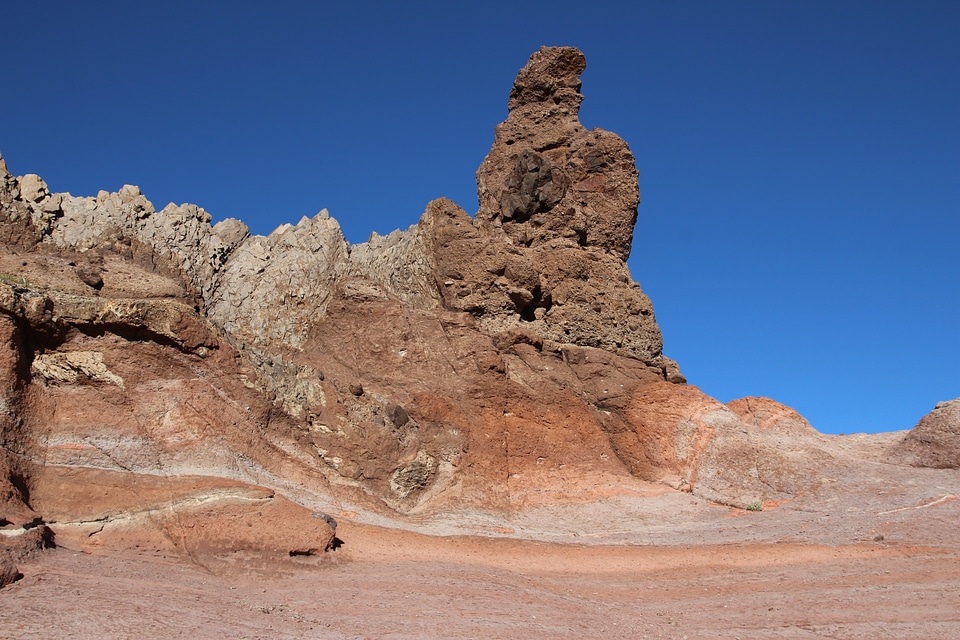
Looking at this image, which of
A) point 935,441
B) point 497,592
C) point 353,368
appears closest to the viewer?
point 497,592

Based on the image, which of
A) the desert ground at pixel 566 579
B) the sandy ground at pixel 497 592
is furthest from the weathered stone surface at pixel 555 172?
the sandy ground at pixel 497 592

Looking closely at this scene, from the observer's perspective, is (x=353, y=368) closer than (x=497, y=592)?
No

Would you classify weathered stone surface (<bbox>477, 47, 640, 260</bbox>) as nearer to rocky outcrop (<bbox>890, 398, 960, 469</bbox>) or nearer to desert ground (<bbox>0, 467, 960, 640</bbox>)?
desert ground (<bbox>0, 467, 960, 640</bbox>)

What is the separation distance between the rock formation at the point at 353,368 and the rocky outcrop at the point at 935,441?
2195 millimetres

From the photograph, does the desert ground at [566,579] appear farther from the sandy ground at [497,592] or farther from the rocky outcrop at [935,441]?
the rocky outcrop at [935,441]

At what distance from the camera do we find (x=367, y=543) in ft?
55.1

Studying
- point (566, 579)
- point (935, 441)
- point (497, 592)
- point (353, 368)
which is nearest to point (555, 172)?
point (353, 368)

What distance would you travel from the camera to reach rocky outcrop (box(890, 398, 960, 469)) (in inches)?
858

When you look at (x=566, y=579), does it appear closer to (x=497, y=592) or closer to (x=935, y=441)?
(x=497, y=592)

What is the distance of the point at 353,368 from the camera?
22812mm

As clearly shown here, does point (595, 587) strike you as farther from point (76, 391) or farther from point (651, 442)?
point (76, 391)

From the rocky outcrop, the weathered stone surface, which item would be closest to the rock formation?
the weathered stone surface

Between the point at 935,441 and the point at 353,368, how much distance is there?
1518 centimetres

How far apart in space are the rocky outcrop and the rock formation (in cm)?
219
